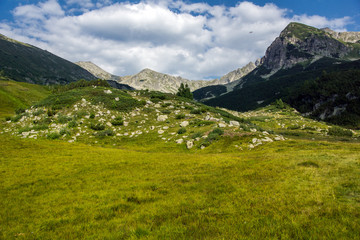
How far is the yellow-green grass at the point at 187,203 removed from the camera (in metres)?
5.04

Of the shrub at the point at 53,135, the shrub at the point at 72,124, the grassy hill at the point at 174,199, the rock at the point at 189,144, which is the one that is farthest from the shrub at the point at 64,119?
the rock at the point at 189,144

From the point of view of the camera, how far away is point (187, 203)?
724 centimetres

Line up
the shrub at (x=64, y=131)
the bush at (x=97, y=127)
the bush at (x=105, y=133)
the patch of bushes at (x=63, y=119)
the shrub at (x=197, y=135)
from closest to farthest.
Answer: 1. the shrub at (x=197, y=135)
2. the shrub at (x=64, y=131)
3. the bush at (x=105, y=133)
4. the bush at (x=97, y=127)
5. the patch of bushes at (x=63, y=119)

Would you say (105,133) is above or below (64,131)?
below

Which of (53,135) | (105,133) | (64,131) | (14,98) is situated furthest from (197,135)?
(14,98)

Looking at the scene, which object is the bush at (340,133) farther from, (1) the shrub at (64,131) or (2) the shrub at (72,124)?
(1) the shrub at (64,131)

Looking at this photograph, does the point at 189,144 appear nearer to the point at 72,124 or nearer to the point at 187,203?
the point at 187,203

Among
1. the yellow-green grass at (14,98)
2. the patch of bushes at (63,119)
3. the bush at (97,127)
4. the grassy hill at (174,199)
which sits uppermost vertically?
the yellow-green grass at (14,98)

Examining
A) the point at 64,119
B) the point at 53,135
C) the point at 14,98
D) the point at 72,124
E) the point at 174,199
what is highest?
the point at 14,98

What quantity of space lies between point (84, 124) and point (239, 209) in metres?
39.3

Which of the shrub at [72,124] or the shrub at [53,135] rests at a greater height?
the shrub at [72,124]

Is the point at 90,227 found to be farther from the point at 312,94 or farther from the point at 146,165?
the point at 312,94

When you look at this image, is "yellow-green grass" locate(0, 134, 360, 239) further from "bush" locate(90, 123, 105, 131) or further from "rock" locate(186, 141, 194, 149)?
"bush" locate(90, 123, 105, 131)

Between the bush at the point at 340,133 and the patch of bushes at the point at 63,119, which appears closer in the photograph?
the patch of bushes at the point at 63,119
